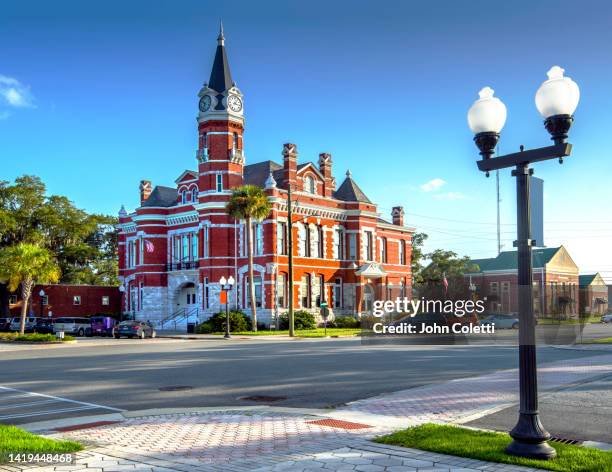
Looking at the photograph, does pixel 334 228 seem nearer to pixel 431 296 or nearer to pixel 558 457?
pixel 431 296

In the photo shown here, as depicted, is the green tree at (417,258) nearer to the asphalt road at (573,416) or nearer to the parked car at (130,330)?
the parked car at (130,330)

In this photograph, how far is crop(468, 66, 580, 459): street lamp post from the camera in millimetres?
7430

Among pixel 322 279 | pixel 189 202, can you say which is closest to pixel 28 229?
pixel 189 202

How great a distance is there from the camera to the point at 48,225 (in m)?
66.9

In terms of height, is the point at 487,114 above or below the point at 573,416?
above

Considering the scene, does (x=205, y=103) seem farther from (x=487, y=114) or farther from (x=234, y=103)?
(x=487, y=114)

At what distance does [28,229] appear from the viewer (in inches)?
2591

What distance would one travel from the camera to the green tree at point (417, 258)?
272 ft

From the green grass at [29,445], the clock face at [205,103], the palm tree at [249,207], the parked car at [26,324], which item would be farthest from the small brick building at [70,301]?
the green grass at [29,445]

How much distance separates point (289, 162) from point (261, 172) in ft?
16.3

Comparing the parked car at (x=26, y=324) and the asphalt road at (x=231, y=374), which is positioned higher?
the asphalt road at (x=231, y=374)

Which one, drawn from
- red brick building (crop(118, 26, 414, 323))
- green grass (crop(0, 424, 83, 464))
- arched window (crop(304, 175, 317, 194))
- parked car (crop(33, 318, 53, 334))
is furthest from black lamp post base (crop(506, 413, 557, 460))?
arched window (crop(304, 175, 317, 194))

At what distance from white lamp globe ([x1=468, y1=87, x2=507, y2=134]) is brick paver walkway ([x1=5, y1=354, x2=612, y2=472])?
13.2ft

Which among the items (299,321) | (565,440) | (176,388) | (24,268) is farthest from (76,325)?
(565,440)
